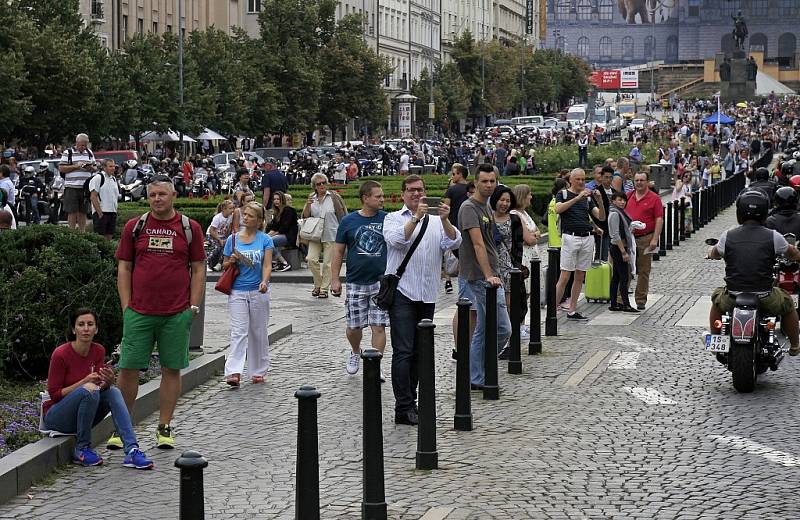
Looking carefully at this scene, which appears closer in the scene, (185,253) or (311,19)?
(185,253)

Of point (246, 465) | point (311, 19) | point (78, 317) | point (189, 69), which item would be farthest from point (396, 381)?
point (311, 19)

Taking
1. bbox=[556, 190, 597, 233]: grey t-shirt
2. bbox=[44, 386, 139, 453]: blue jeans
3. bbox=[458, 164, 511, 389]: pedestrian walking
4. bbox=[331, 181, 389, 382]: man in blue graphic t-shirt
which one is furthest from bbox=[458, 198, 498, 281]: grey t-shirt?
bbox=[556, 190, 597, 233]: grey t-shirt

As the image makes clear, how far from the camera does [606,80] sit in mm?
166375

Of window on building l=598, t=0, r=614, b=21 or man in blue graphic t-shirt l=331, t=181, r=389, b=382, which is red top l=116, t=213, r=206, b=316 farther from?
window on building l=598, t=0, r=614, b=21

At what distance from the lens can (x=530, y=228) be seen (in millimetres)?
14641

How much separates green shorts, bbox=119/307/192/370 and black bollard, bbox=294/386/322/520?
295 centimetres

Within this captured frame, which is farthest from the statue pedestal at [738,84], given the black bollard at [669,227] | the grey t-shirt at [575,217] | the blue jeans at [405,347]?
the blue jeans at [405,347]

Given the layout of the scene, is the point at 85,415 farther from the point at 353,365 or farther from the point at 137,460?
the point at 353,365

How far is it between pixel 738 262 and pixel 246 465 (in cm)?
482

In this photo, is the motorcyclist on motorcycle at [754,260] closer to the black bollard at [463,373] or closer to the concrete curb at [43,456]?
the black bollard at [463,373]

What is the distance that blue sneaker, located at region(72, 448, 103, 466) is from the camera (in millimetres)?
9688

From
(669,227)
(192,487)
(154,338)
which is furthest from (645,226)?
(192,487)

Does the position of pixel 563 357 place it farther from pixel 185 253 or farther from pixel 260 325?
pixel 185 253

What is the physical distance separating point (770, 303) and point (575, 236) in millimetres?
5238
